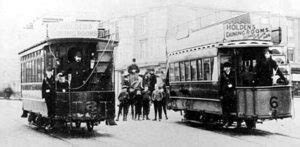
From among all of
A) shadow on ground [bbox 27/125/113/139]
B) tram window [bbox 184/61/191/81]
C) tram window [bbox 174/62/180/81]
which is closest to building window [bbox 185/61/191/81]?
tram window [bbox 184/61/191/81]

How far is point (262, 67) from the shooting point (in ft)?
47.0

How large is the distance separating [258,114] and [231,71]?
1.61 metres

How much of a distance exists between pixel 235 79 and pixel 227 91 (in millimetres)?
448

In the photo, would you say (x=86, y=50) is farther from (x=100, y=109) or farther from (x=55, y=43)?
(x=100, y=109)

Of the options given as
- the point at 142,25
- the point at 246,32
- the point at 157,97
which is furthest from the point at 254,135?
the point at 142,25

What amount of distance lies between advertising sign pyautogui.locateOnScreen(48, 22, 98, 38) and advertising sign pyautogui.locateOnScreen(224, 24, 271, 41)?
13.7 feet

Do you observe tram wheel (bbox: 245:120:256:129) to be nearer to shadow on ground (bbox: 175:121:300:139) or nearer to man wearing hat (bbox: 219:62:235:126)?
shadow on ground (bbox: 175:121:300:139)

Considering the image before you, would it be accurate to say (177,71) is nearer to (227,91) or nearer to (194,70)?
(194,70)

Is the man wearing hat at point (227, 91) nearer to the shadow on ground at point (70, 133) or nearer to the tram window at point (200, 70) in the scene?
the tram window at point (200, 70)

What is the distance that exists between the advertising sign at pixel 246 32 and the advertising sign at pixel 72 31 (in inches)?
165

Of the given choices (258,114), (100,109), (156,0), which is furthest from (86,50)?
(156,0)

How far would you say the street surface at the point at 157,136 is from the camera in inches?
467

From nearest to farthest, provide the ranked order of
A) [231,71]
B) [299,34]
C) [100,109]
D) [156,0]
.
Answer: [100,109] → [231,71] → [156,0] → [299,34]

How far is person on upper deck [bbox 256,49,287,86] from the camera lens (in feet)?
46.9
